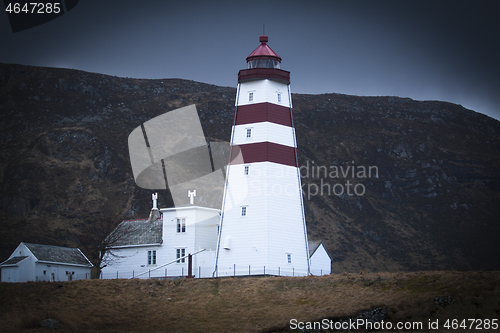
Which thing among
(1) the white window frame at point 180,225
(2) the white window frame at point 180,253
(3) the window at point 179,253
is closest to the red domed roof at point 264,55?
(1) the white window frame at point 180,225

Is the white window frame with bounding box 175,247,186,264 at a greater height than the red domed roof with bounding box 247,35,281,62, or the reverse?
the red domed roof with bounding box 247,35,281,62

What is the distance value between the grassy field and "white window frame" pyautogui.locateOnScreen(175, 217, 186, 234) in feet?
26.7

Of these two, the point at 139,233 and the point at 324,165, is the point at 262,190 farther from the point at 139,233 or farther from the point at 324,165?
the point at 324,165

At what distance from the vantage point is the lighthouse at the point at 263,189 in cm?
3716

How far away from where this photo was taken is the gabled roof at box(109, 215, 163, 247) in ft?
147

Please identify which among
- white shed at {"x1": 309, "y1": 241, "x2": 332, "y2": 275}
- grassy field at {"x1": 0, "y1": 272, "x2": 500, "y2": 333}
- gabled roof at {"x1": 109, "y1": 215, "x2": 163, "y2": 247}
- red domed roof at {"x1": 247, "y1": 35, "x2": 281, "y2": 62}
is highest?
red domed roof at {"x1": 247, "y1": 35, "x2": 281, "y2": 62}

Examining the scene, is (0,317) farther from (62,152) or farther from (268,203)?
(62,152)

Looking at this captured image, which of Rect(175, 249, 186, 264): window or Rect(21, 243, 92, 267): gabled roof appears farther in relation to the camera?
Rect(175, 249, 186, 264): window

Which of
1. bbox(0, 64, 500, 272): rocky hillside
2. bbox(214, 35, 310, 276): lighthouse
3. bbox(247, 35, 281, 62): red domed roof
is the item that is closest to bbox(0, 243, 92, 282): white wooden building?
bbox(214, 35, 310, 276): lighthouse

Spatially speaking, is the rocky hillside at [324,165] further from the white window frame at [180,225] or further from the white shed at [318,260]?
the white window frame at [180,225]

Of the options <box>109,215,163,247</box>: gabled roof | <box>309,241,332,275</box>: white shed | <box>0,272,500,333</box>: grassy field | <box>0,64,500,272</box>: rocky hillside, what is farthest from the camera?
<box>0,64,500,272</box>: rocky hillside

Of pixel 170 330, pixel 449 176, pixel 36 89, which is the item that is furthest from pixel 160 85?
pixel 170 330

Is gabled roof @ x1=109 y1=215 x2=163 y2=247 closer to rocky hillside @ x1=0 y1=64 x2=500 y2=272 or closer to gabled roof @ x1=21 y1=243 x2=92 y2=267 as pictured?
gabled roof @ x1=21 y1=243 x2=92 y2=267

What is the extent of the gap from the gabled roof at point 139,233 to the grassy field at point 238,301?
9012 mm
